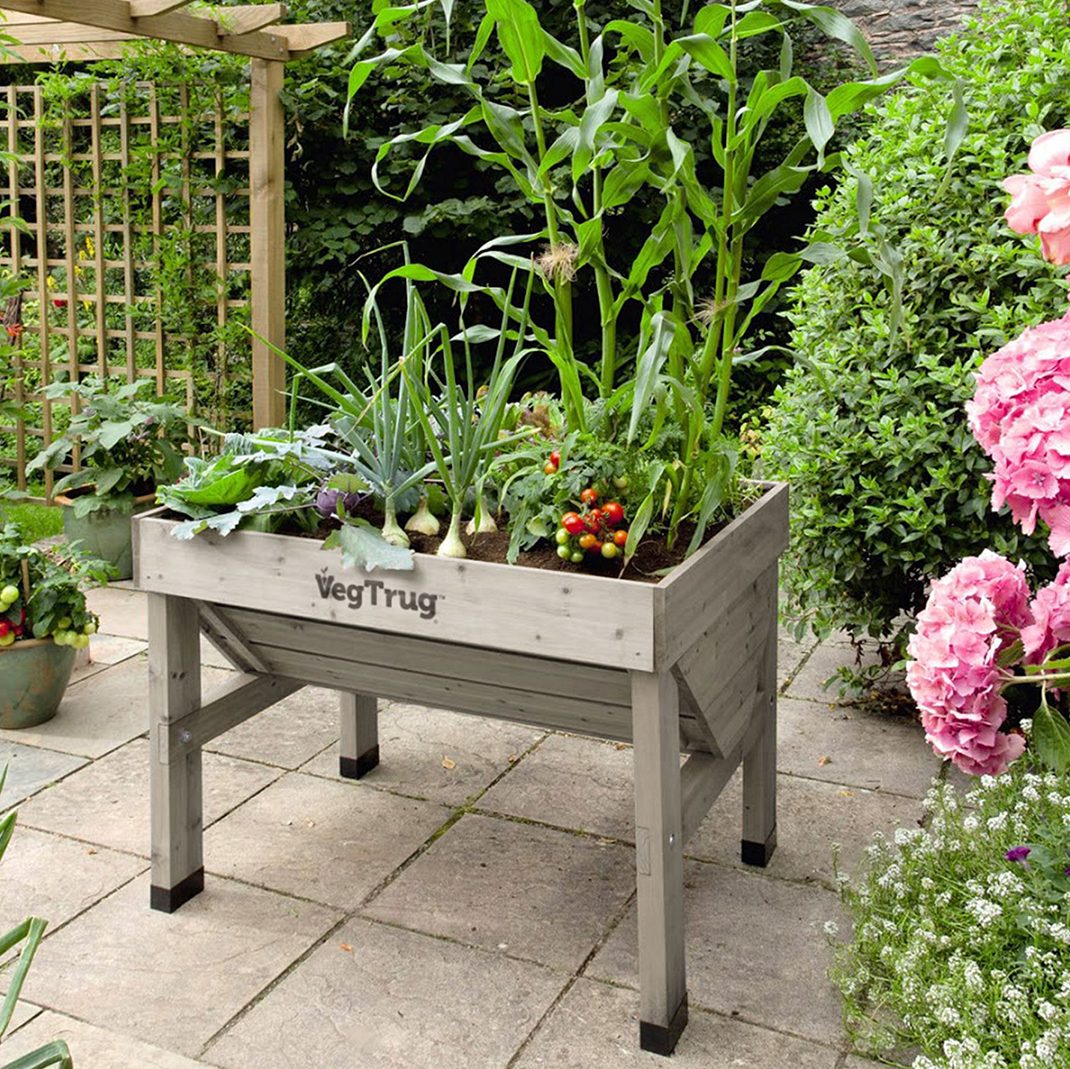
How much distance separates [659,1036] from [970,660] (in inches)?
34.3

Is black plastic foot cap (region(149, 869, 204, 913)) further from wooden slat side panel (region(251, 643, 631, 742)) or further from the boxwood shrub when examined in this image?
the boxwood shrub

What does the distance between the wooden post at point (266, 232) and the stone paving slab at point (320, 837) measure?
6.97 feet

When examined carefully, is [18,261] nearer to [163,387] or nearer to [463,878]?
[163,387]

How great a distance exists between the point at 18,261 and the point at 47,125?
57cm

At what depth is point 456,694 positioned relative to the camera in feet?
7.25

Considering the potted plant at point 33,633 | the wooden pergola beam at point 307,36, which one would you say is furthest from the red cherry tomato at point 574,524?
the wooden pergola beam at point 307,36

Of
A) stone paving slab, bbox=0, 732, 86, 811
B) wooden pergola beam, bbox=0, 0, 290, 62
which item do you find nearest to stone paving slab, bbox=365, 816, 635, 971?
stone paving slab, bbox=0, 732, 86, 811

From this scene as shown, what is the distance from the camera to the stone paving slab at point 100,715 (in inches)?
119

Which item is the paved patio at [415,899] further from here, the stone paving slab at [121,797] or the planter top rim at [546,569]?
the planter top rim at [546,569]

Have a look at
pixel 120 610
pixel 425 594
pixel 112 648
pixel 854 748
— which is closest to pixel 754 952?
pixel 425 594

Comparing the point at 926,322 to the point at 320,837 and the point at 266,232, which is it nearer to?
the point at 320,837

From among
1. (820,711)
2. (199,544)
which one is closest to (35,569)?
(199,544)

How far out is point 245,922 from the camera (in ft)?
7.32

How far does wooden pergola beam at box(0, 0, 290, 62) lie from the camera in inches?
148
